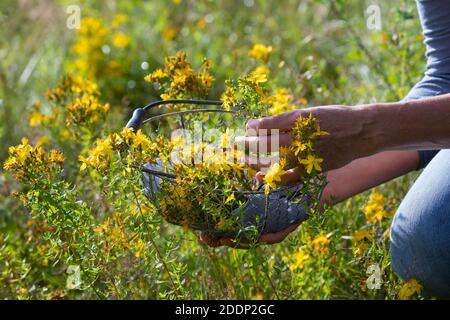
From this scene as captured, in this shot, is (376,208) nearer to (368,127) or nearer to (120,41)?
(368,127)

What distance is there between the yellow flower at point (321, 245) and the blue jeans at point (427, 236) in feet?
0.55

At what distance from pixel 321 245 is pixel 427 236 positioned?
0.87ft

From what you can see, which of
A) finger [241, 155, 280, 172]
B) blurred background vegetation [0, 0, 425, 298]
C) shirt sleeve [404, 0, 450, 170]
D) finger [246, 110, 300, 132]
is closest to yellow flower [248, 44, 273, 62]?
blurred background vegetation [0, 0, 425, 298]

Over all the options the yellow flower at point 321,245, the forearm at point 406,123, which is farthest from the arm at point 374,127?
the yellow flower at point 321,245

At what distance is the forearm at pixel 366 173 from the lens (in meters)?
2.02

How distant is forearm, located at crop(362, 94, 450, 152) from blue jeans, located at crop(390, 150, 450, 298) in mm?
317

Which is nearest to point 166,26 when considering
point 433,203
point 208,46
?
point 208,46

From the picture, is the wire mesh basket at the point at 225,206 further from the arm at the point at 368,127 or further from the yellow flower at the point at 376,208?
the yellow flower at the point at 376,208

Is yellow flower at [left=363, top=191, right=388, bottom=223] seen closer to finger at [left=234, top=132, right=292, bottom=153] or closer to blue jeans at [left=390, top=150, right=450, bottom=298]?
blue jeans at [left=390, top=150, right=450, bottom=298]

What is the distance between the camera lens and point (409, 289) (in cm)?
185

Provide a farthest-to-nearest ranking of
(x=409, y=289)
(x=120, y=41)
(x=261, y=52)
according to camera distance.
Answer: (x=120, y=41) → (x=261, y=52) → (x=409, y=289)

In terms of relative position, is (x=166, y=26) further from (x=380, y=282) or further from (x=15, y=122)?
(x=380, y=282)

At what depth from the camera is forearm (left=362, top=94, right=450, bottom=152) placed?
1.61 meters

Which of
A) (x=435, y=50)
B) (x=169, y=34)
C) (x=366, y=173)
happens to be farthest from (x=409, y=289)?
(x=169, y=34)
